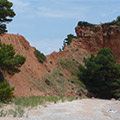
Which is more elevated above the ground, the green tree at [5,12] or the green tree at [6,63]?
the green tree at [5,12]

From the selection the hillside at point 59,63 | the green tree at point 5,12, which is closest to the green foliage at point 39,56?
the hillside at point 59,63

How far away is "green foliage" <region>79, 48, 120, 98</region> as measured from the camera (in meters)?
36.8

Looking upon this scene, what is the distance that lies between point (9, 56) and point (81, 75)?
21.3 meters

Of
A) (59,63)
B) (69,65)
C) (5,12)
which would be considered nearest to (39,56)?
(59,63)

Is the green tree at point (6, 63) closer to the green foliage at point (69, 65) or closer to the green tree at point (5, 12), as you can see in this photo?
the green tree at point (5, 12)

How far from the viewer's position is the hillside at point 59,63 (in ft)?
99.9

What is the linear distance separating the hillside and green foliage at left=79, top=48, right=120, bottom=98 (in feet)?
7.58

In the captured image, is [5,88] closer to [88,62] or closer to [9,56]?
[9,56]

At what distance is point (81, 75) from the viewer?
39156 millimetres

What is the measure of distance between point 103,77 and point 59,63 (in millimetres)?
9854

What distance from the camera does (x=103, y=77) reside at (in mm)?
37781

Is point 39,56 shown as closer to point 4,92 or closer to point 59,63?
point 59,63

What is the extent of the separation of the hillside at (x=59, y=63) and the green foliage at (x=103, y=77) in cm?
231

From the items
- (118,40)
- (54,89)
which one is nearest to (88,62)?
(54,89)
